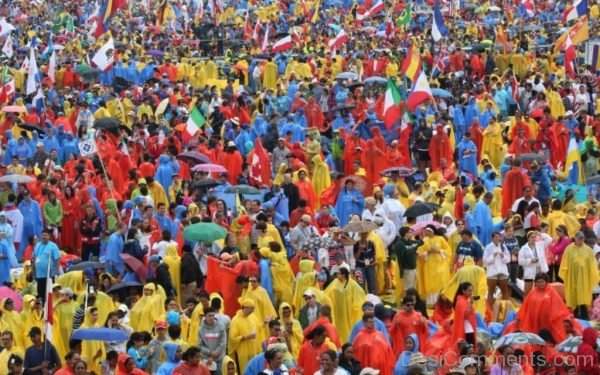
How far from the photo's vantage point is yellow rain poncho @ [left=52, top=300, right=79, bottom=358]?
17.4 m

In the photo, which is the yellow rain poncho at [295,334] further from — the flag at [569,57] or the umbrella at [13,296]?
the flag at [569,57]

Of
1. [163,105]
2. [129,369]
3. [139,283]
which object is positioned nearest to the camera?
[129,369]

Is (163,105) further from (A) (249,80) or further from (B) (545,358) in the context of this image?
(B) (545,358)

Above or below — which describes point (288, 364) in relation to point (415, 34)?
below

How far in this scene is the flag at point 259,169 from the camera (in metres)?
24.2

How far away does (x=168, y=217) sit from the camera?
21281 millimetres

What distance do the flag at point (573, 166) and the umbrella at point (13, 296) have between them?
990 cm

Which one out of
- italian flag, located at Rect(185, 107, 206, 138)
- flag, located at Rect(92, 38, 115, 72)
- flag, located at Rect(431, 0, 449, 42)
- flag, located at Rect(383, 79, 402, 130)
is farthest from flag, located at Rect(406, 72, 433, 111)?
flag, located at Rect(431, 0, 449, 42)

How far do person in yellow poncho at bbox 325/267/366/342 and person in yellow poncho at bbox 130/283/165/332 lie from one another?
176cm

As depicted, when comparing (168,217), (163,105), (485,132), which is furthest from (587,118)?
(168,217)

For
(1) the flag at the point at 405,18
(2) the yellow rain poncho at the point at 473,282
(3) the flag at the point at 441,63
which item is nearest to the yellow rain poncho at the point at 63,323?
(2) the yellow rain poncho at the point at 473,282

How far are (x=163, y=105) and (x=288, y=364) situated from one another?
15035mm

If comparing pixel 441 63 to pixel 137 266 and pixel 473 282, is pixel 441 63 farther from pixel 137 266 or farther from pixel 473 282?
pixel 473 282

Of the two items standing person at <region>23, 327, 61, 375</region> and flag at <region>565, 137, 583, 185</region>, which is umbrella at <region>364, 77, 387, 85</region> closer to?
flag at <region>565, 137, 583, 185</region>
